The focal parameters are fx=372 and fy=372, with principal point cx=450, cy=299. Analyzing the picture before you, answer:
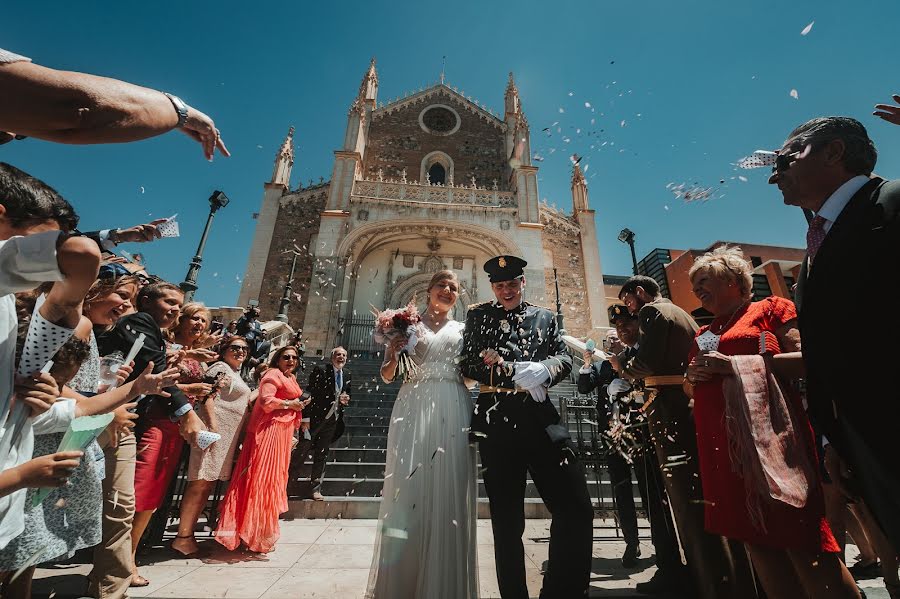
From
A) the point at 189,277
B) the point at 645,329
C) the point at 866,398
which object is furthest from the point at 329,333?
the point at 866,398

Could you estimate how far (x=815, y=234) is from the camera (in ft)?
4.89

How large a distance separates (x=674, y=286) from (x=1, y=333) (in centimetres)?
2213

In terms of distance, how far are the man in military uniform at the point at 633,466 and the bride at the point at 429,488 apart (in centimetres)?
136

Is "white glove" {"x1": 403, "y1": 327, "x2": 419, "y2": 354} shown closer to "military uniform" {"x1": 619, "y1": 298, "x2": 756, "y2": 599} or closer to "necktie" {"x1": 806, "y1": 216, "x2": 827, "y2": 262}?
"military uniform" {"x1": 619, "y1": 298, "x2": 756, "y2": 599}

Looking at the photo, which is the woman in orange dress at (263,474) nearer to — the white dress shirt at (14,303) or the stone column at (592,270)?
the white dress shirt at (14,303)

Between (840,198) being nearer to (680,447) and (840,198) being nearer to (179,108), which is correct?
(680,447)

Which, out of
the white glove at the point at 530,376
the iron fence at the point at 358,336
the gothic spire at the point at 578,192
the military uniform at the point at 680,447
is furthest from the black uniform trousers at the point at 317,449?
the gothic spire at the point at 578,192

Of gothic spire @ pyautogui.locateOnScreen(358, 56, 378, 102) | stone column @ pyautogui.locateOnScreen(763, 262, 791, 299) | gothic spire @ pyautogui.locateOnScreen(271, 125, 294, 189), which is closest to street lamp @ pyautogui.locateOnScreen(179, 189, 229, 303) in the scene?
gothic spire @ pyautogui.locateOnScreen(271, 125, 294, 189)

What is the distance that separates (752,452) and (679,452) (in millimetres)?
652

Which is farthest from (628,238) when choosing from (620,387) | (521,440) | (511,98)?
(511,98)

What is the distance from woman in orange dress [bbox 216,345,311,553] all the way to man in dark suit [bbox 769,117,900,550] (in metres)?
3.76

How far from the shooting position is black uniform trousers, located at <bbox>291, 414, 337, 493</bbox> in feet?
15.7

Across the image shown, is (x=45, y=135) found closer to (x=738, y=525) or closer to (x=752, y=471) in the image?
(x=752, y=471)

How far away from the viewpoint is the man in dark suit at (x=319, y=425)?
482 cm
